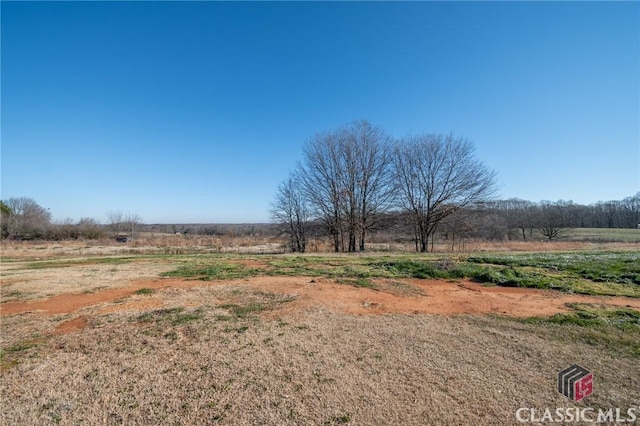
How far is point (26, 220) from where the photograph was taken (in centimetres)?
4531

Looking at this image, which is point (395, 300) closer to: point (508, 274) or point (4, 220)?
point (508, 274)

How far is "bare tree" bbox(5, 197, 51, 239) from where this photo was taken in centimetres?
4050

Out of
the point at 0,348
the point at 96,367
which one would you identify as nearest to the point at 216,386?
the point at 96,367

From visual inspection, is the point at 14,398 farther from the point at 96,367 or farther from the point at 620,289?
the point at 620,289

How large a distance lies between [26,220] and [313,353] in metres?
65.8

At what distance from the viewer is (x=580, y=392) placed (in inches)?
109

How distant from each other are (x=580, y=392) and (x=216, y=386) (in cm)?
396

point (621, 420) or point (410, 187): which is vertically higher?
point (410, 187)

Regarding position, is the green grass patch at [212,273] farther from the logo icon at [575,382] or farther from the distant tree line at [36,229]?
the distant tree line at [36,229]

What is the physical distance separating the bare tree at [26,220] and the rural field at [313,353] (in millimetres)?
50253

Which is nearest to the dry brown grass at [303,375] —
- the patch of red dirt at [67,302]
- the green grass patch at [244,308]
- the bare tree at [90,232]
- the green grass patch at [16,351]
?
the green grass patch at [16,351]

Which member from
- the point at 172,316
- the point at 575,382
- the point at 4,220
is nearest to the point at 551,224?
the point at 575,382

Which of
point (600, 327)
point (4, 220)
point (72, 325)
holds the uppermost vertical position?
point (4, 220)

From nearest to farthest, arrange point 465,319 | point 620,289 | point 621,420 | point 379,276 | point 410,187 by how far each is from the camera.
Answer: point 621,420 → point 465,319 → point 620,289 → point 379,276 → point 410,187
